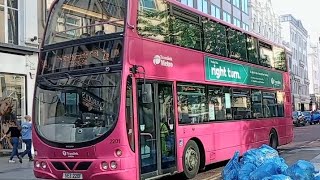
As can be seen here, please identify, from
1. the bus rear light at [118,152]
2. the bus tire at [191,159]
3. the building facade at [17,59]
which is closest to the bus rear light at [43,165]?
the bus rear light at [118,152]

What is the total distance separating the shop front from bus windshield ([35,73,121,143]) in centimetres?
992

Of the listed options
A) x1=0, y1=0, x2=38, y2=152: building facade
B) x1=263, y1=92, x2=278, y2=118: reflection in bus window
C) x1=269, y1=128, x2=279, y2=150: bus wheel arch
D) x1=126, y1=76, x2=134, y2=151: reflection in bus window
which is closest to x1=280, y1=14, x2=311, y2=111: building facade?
x1=269, y1=128, x2=279, y2=150: bus wheel arch

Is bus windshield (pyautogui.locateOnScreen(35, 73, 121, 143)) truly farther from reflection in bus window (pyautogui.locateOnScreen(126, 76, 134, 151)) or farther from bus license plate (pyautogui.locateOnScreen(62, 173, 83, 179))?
bus license plate (pyautogui.locateOnScreen(62, 173, 83, 179))

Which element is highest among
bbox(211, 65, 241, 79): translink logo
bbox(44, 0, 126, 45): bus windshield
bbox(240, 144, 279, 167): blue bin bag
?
A: bbox(44, 0, 126, 45): bus windshield

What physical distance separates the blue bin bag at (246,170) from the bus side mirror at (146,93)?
11.8 ft

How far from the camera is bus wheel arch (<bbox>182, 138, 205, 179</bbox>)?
35.8 feet

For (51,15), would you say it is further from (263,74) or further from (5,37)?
(5,37)

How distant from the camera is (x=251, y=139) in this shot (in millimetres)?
14703

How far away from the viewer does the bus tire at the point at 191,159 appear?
10922 millimetres

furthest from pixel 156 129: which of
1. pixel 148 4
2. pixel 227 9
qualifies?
pixel 227 9

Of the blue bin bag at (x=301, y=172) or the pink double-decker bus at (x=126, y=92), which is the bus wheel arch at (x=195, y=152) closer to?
the pink double-decker bus at (x=126, y=92)

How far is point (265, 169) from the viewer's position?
5812 mm

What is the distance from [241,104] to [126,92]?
6.23 m

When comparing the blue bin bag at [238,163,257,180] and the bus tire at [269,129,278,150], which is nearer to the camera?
the blue bin bag at [238,163,257,180]
